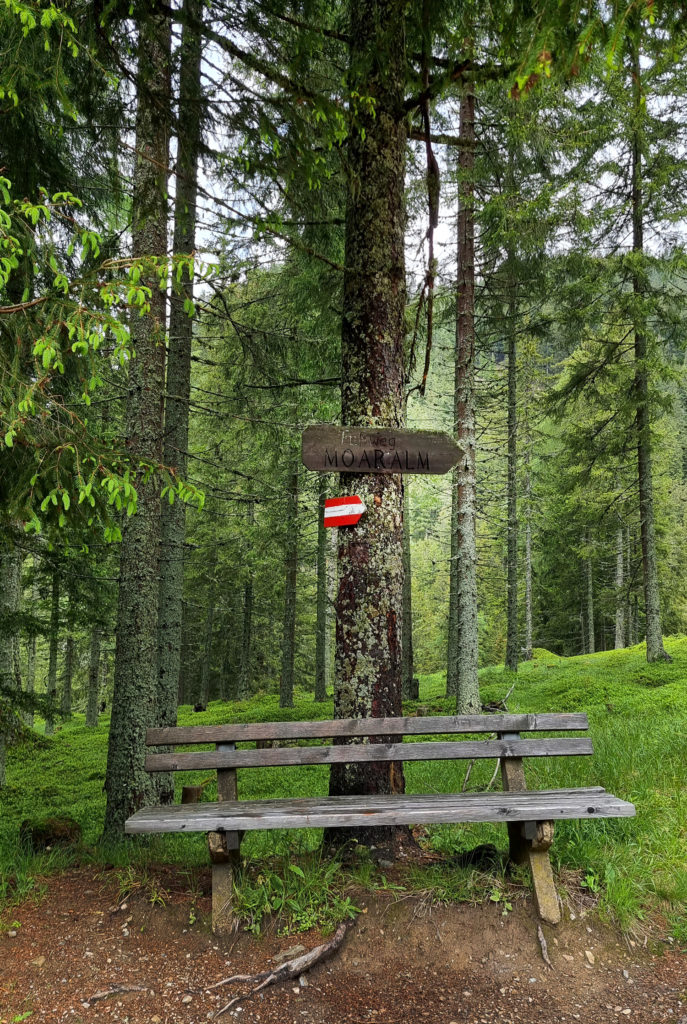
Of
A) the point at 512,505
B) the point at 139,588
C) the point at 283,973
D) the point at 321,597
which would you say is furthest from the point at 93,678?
the point at 283,973

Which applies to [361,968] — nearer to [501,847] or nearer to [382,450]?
[501,847]

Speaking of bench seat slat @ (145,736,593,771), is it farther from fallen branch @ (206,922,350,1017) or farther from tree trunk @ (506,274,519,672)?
tree trunk @ (506,274,519,672)

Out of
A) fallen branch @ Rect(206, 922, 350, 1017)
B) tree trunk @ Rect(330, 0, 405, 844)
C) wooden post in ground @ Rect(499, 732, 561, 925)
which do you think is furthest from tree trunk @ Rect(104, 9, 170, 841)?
wooden post in ground @ Rect(499, 732, 561, 925)

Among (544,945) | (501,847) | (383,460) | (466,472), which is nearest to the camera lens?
(544,945)

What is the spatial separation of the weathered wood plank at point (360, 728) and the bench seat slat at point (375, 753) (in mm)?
73

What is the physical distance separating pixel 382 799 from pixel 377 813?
0.37 meters

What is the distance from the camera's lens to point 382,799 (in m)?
3.55

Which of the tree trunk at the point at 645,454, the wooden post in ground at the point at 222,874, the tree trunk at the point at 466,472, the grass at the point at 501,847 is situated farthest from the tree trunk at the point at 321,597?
the wooden post in ground at the point at 222,874

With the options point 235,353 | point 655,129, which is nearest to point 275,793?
point 235,353

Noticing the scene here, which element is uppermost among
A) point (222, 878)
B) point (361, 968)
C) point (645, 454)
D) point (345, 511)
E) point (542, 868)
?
point (645, 454)

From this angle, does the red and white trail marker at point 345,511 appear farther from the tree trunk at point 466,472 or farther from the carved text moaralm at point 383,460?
the tree trunk at point 466,472

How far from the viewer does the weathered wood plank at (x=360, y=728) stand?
3514 millimetres

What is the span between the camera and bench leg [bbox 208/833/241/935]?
3346mm

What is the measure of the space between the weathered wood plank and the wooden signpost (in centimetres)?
148
